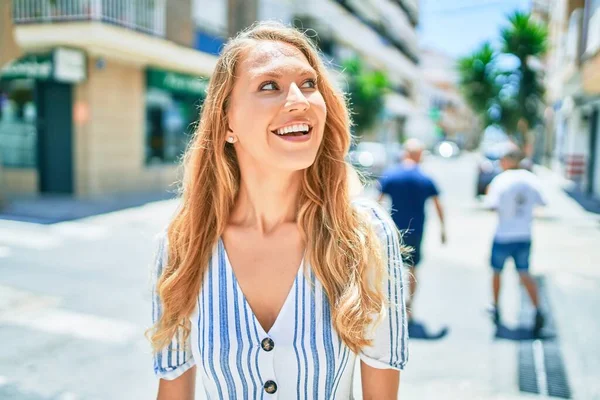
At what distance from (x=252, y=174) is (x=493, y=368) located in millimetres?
3333

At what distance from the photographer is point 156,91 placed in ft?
56.0

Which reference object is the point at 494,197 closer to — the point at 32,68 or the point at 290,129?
the point at 290,129

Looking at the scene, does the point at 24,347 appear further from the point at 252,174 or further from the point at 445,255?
the point at 445,255

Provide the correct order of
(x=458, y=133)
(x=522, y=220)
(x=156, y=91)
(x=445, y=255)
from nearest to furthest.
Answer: (x=522, y=220), (x=445, y=255), (x=156, y=91), (x=458, y=133)

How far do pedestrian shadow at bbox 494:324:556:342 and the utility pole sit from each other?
54.8 feet

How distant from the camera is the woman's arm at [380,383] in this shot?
1498mm

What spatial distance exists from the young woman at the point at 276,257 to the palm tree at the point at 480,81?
17.9 m

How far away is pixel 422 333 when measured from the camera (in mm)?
5000

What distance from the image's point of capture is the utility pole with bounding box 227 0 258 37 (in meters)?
19.8

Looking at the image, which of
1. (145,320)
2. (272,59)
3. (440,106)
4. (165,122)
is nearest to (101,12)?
(165,122)

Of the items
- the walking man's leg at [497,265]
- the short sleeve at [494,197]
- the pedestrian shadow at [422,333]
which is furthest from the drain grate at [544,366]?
the short sleeve at [494,197]

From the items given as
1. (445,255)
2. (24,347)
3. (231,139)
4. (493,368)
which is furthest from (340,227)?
(445,255)

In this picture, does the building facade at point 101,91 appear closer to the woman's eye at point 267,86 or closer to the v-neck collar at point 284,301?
the woman's eye at point 267,86

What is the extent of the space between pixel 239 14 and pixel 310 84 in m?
20.0
